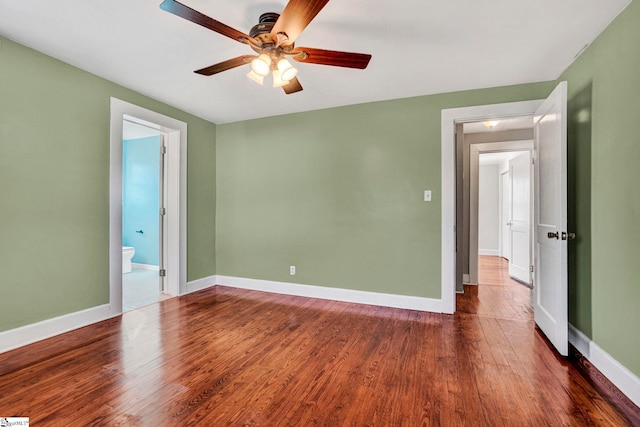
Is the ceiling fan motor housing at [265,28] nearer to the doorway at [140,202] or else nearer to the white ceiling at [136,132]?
the white ceiling at [136,132]

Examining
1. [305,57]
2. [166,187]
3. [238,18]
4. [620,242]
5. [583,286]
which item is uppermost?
[238,18]

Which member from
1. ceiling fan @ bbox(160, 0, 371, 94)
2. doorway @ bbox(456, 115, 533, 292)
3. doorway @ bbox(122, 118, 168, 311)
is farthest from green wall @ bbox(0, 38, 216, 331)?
doorway @ bbox(456, 115, 533, 292)

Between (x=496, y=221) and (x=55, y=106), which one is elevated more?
(x=55, y=106)

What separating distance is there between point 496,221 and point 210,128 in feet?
22.6

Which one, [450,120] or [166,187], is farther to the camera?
[166,187]

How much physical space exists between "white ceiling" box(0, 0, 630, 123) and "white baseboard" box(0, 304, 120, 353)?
2.28 m

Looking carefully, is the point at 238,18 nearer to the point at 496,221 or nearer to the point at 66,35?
the point at 66,35

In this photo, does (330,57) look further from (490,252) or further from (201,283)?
(490,252)

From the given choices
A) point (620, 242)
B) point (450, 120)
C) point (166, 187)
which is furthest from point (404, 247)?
point (166, 187)

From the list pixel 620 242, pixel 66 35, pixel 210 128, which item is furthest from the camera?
pixel 210 128

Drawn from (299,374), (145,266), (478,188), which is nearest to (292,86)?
(299,374)

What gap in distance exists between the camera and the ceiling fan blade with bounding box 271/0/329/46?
146 centimetres

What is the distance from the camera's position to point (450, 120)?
3189mm

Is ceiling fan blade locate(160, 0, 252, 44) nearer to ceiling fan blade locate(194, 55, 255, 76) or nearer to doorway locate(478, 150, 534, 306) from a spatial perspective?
ceiling fan blade locate(194, 55, 255, 76)
